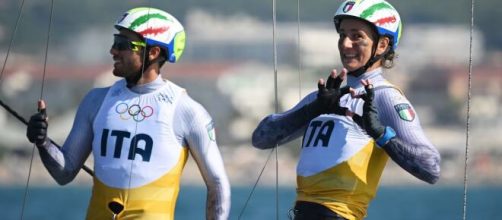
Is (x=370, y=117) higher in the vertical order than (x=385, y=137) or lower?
higher

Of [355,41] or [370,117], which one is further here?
[355,41]

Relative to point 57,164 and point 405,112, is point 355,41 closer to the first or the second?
point 405,112

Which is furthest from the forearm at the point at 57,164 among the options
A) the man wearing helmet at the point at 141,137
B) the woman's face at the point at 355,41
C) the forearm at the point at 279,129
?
the woman's face at the point at 355,41

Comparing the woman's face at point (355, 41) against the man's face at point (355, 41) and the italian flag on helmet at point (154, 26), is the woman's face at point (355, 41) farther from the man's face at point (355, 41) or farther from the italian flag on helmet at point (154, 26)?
the italian flag on helmet at point (154, 26)

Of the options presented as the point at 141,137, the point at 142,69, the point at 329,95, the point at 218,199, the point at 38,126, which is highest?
the point at 142,69

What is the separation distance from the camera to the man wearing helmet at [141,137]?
33.3ft

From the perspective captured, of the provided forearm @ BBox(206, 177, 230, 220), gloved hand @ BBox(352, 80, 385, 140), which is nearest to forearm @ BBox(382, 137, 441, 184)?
gloved hand @ BBox(352, 80, 385, 140)

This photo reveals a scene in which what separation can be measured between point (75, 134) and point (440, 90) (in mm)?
122944

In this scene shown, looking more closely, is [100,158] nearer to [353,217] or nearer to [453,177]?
[353,217]

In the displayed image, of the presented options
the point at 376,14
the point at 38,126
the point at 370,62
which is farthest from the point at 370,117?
the point at 38,126

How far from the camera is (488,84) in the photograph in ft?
421

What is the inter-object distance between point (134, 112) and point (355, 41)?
140 centimetres

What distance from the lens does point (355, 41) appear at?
10.1m

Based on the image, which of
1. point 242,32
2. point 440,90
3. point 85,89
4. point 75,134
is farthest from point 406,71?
point 75,134
